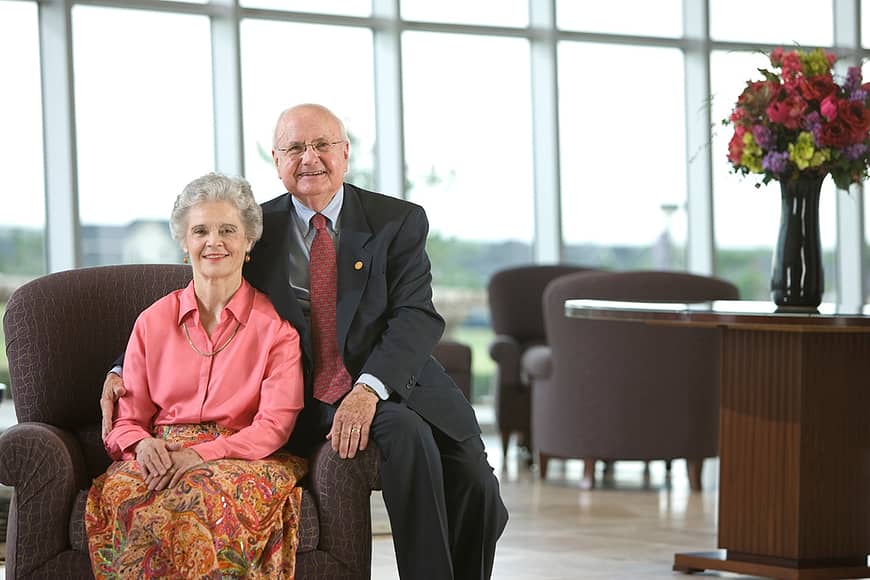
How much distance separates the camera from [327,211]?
3441mm

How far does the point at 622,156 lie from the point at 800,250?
468cm

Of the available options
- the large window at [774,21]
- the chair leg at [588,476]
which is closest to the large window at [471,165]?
the large window at [774,21]

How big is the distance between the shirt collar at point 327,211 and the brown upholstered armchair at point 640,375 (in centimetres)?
246

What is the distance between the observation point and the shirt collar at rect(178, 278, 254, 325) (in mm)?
3246

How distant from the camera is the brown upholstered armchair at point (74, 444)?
9.95 ft

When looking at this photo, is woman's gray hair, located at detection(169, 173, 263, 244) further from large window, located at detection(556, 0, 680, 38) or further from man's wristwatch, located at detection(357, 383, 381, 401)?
large window, located at detection(556, 0, 680, 38)

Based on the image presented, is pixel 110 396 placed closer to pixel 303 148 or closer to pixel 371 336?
pixel 371 336

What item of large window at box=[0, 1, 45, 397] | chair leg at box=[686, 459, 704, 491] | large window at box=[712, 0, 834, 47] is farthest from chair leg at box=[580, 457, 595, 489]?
→ large window at box=[712, 0, 834, 47]

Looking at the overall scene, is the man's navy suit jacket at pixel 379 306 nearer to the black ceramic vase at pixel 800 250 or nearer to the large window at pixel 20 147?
the black ceramic vase at pixel 800 250

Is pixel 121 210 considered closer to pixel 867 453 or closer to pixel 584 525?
pixel 584 525

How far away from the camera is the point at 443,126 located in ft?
27.7

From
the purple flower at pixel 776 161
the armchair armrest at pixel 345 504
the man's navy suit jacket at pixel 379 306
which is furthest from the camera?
the purple flower at pixel 776 161

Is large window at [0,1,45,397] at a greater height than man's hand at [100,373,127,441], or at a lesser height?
greater

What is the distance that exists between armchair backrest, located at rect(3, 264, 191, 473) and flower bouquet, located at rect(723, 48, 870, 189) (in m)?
1.83
